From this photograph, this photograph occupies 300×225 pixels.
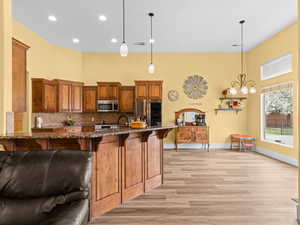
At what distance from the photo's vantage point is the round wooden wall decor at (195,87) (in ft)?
24.7

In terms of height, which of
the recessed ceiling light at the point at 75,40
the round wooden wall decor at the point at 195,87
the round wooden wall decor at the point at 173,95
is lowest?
the round wooden wall decor at the point at 173,95

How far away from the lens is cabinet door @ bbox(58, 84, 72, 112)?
246 inches

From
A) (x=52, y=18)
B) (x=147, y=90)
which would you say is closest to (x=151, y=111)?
(x=147, y=90)

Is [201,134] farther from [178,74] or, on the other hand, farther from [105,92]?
[105,92]

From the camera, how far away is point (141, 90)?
6.87 meters

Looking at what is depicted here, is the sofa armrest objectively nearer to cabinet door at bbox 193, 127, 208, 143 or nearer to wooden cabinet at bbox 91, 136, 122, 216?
wooden cabinet at bbox 91, 136, 122, 216

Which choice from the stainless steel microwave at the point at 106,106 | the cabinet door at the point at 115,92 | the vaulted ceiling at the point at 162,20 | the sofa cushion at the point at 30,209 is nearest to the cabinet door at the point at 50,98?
the stainless steel microwave at the point at 106,106

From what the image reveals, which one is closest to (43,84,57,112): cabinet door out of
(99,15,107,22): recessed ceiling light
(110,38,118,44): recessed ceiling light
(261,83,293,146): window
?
(110,38,118,44): recessed ceiling light

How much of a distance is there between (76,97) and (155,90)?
8.65 feet

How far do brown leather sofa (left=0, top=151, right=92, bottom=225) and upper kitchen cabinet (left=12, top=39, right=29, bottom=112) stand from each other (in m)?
1.72

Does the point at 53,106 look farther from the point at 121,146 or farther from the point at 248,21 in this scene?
the point at 248,21

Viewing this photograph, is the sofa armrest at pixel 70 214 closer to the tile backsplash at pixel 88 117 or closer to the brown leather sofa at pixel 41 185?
the brown leather sofa at pixel 41 185

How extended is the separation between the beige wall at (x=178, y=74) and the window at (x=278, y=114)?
3.30 ft

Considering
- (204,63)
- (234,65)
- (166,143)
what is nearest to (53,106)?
(166,143)
